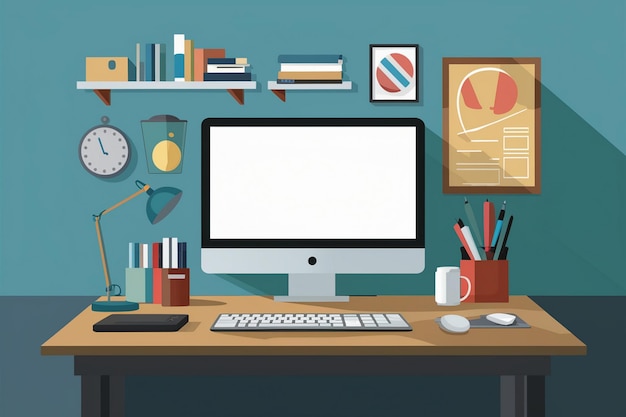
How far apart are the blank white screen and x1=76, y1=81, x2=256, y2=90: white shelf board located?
0.73 feet

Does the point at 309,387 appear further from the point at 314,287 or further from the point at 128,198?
the point at 128,198

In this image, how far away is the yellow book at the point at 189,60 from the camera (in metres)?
2.57

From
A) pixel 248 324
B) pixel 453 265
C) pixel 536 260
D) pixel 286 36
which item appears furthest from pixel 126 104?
pixel 536 260

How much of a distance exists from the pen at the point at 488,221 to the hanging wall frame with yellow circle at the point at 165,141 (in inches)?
40.5

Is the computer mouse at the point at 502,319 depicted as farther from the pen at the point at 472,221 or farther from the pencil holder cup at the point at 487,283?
the pen at the point at 472,221

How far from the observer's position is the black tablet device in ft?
6.29

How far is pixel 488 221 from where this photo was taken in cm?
251

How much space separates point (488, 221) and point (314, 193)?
0.59 m

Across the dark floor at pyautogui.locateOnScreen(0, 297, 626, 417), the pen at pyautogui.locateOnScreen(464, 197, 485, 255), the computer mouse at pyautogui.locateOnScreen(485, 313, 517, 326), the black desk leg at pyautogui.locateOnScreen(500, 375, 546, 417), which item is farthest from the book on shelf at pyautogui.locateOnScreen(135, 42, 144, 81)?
the black desk leg at pyautogui.locateOnScreen(500, 375, 546, 417)

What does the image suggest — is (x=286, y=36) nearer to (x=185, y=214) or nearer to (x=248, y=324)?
(x=185, y=214)

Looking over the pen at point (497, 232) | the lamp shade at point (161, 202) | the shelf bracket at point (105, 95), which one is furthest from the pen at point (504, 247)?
the shelf bracket at point (105, 95)

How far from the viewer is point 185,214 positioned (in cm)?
263

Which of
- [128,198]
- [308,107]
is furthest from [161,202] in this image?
[308,107]

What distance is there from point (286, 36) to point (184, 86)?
0.39 m
